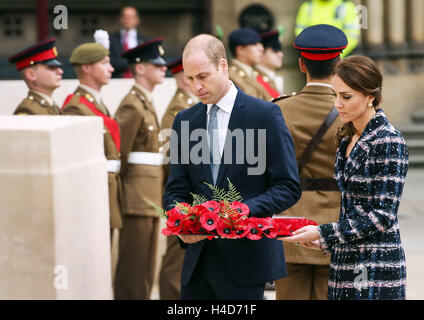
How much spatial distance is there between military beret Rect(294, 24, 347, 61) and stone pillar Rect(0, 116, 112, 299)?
3.84 feet

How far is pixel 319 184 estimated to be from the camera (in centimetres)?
463

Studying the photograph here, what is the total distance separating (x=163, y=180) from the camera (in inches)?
264

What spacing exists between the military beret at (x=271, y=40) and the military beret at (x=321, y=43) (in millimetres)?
4712

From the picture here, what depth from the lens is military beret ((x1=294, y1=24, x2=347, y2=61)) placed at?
4559 millimetres

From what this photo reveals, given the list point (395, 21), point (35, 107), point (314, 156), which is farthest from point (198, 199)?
point (395, 21)

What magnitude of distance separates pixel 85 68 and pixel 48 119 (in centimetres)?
244

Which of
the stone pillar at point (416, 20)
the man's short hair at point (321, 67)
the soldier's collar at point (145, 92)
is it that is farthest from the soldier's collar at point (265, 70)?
the stone pillar at point (416, 20)

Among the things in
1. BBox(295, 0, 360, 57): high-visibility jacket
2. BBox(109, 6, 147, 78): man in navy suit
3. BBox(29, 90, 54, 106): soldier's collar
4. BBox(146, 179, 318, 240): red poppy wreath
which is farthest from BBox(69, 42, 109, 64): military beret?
BBox(295, 0, 360, 57): high-visibility jacket

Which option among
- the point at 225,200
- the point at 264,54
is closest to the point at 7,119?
the point at 225,200

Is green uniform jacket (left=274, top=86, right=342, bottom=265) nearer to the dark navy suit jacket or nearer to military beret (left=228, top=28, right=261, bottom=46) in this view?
the dark navy suit jacket

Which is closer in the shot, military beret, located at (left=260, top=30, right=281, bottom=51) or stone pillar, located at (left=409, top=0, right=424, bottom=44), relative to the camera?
military beret, located at (left=260, top=30, right=281, bottom=51)

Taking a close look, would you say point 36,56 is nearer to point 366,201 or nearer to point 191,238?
point 191,238

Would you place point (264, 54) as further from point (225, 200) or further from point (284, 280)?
point (225, 200)

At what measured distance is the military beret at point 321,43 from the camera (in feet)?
15.0
